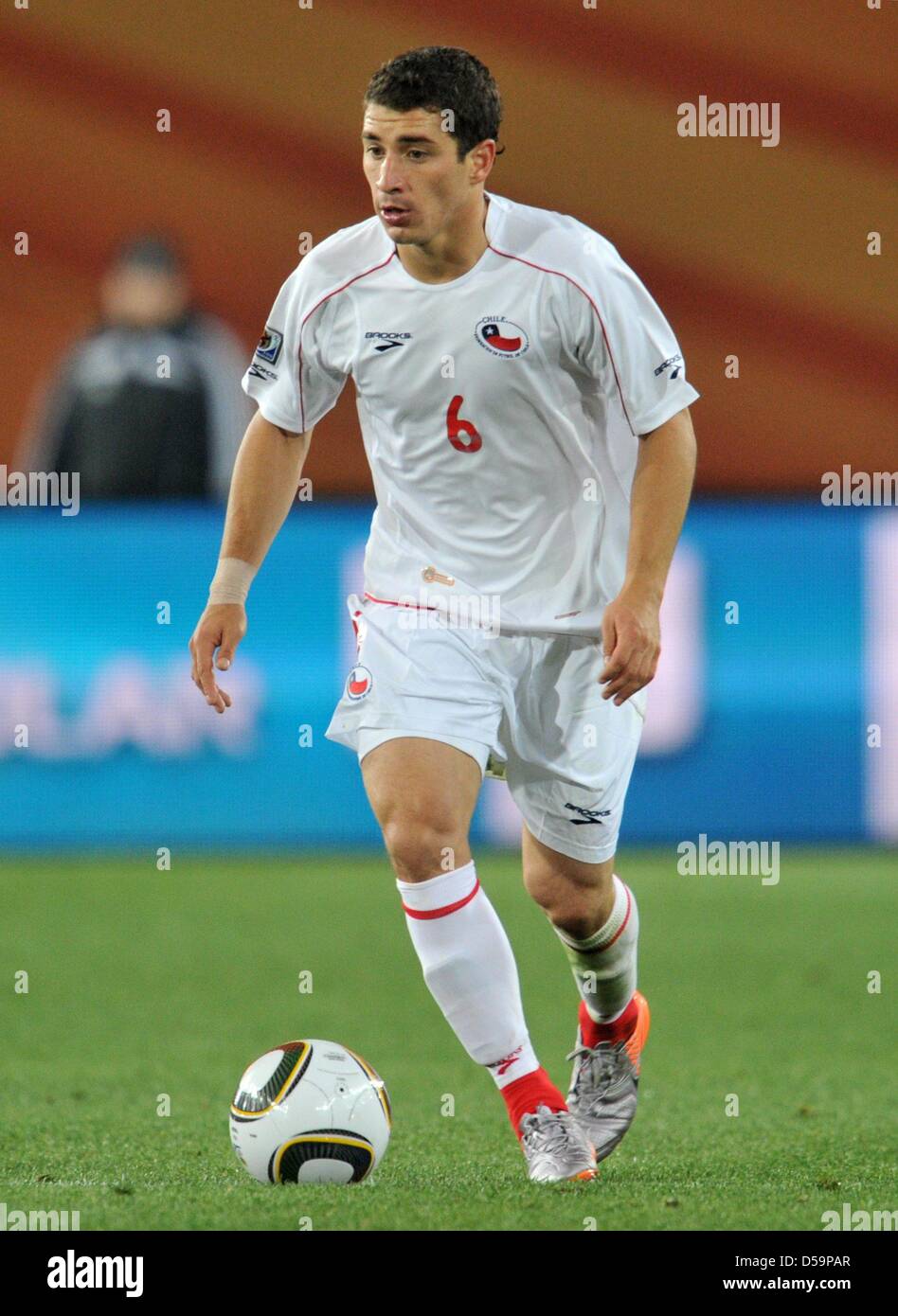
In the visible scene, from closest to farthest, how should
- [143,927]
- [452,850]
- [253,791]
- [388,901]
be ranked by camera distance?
[452,850], [143,927], [388,901], [253,791]

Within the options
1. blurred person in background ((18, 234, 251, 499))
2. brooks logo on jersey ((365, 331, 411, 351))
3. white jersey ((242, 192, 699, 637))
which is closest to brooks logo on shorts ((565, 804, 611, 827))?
white jersey ((242, 192, 699, 637))

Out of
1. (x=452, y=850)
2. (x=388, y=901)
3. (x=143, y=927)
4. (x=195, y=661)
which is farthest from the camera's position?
(x=388, y=901)

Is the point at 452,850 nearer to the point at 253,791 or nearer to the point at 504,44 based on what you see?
the point at 253,791

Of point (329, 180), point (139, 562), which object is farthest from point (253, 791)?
point (329, 180)

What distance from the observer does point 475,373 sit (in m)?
4.16

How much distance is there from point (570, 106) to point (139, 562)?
6237mm

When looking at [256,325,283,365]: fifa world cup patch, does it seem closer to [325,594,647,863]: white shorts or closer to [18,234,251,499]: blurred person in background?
[325,594,647,863]: white shorts

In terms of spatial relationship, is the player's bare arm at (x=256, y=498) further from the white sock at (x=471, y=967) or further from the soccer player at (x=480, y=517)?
the white sock at (x=471, y=967)

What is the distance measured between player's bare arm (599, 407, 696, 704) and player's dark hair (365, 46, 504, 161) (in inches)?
26.8

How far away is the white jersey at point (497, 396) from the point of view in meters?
4.15

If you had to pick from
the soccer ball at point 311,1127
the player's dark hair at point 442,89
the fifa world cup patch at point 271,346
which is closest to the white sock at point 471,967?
the soccer ball at point 311,1127

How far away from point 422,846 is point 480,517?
0.75 m

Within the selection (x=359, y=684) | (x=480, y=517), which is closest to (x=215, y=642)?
Result: (x=359, y=684)

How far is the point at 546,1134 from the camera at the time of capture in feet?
13.0
